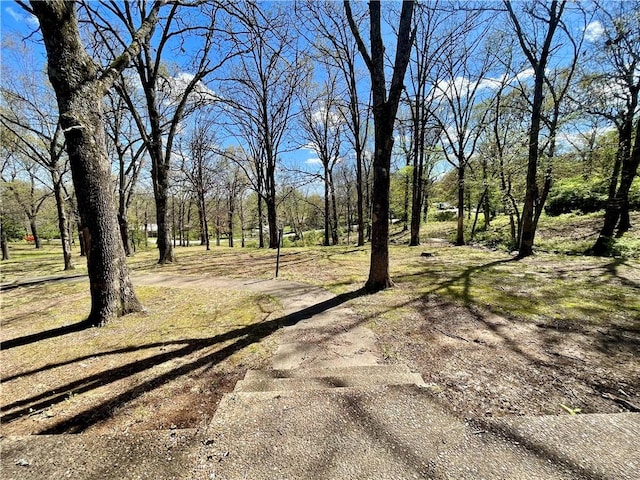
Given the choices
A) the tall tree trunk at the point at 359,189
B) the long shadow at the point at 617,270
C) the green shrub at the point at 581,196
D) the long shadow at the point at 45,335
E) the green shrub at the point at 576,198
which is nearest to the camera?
the long shadow at the point at 45,335

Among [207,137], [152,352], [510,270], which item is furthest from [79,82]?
[207,137]

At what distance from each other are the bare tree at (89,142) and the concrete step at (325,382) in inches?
120

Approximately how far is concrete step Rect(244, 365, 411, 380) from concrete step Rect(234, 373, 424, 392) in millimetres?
76

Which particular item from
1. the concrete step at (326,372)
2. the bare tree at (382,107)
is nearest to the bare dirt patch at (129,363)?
the concrete step at (326,372)

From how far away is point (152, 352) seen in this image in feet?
10.3

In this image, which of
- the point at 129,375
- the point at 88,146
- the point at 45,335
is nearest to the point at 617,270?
the point at 129,375

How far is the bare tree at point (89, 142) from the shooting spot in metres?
3.58

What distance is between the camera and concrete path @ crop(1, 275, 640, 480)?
1.38m

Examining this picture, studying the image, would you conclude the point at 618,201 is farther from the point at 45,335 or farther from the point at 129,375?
the point at 45,335

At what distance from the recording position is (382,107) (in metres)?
4.98

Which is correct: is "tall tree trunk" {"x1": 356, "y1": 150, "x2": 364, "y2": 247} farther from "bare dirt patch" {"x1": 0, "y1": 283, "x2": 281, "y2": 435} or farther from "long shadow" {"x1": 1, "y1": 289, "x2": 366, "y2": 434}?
"long shadow" {"x1": 1, "y1": 289, "x2": 366, "y2": 434}

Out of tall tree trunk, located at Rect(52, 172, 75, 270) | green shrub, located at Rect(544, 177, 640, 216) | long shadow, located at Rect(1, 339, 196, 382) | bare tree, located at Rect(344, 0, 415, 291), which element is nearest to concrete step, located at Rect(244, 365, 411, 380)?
long shadow, located at Rect(1, 339, 196, 382)

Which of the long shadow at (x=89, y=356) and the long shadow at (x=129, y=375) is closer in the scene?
the long shadow at (x=129, y=375)

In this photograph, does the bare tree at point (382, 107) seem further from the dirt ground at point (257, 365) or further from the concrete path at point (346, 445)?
→ the concrete path at point (346, 445)
